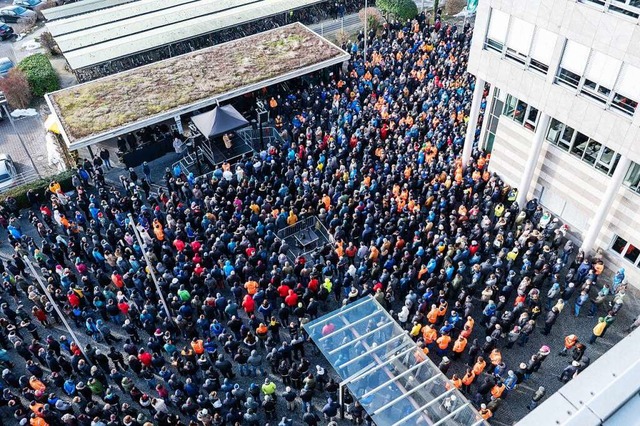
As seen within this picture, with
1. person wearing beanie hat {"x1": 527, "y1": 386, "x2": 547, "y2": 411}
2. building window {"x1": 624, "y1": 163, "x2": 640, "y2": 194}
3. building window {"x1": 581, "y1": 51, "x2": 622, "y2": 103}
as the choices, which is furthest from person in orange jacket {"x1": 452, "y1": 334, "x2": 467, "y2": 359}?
building window {"x1": 581, "y1": 51, "x2": 622, "y2": 103}

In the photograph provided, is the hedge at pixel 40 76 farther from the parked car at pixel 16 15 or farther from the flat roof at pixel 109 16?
the parked car at pixel 16 15

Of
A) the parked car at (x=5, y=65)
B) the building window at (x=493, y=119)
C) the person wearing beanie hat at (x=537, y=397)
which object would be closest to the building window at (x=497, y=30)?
the building window at (x=493, y=119)

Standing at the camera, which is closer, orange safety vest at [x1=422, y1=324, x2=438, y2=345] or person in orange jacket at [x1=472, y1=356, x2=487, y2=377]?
person in orange jacket at [x1=472, y1=356, x2=487, y2=377]

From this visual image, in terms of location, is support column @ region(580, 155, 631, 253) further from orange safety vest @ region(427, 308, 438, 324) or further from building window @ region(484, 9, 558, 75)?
orange safety vest @ region(427, 308, 438, 324)

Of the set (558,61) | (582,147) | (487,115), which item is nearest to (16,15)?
(487,115)

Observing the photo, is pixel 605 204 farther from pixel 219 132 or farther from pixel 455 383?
pixel 219 132

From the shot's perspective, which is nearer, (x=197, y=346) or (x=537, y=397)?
(x=537, y=397)
